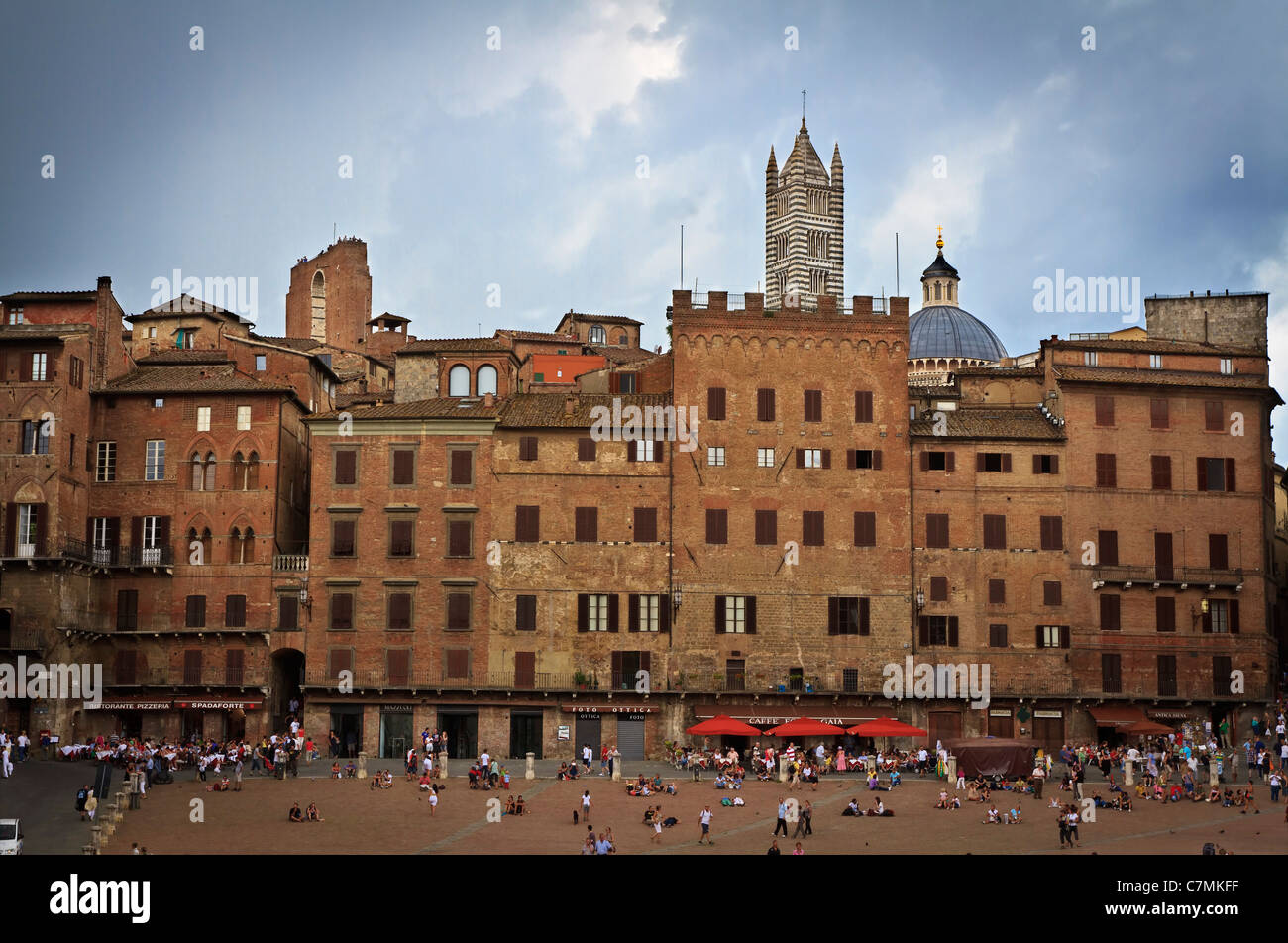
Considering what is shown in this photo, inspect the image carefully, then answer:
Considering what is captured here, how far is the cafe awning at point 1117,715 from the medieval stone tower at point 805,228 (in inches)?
3349

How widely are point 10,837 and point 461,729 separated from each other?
2711cm

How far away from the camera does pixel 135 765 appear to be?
55.8 metres

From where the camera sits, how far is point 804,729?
6362cm

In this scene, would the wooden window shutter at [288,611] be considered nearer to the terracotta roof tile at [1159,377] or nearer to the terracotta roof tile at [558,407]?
the terracotta roof tile at [558,407]

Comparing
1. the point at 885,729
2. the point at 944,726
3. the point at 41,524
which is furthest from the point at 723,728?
the point at 41,524

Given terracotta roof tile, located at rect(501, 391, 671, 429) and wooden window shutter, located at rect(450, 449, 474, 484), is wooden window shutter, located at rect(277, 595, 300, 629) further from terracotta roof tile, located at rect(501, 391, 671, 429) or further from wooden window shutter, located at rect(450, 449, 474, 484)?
terracotta roof tile, located at rect(501, 391, 671, 429)

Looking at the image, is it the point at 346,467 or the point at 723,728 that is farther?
the point at 346,467

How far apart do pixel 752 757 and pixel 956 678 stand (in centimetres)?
1102

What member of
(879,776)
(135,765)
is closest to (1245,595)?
(879,776)

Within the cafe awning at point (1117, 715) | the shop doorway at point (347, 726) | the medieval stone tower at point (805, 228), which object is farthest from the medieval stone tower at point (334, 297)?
the cafe awning at point (1117, 715)

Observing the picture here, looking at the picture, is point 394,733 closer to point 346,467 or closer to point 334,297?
point 346,467
